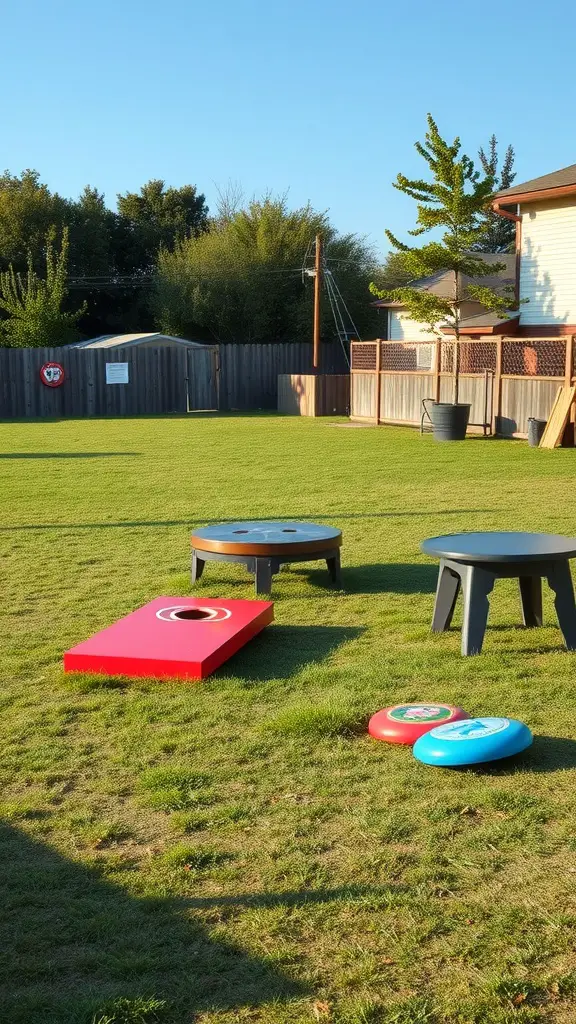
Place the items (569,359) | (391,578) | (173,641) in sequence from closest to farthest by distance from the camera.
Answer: (173,641), (391,578), (569,359)

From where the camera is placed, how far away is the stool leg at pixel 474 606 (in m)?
6.09

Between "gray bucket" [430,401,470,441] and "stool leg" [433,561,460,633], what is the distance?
15.7 metres

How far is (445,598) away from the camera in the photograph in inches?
260

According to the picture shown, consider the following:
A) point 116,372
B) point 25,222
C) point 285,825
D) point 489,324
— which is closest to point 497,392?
point 489,324

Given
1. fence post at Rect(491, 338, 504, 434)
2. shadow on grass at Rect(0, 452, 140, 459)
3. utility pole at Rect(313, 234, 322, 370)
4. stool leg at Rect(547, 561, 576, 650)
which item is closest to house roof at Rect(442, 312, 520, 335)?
fence post at Rect(491, 338, 504, 434)

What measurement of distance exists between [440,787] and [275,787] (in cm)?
66

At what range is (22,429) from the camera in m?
26.6

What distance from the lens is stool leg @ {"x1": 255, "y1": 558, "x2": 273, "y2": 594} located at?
754cm

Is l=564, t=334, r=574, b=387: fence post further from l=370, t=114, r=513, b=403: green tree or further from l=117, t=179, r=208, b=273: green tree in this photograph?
l=117, t=179, r=208, b=273: green tree

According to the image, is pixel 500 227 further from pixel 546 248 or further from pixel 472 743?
pixel 472 743

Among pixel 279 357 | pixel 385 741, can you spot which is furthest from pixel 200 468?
pixel 279 357

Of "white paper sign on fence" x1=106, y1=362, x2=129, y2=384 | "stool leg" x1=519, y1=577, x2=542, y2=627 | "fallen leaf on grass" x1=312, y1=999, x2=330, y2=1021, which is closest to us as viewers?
"fallen leaf on grass" x1=312, y1=999, x2=330, y2=1021

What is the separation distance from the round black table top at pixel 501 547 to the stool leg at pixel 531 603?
0.32 meters

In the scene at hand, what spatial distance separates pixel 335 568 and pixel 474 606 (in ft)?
6.76
